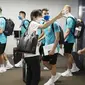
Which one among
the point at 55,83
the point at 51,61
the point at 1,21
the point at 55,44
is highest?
the point at 1,21

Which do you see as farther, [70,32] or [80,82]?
[70,32]

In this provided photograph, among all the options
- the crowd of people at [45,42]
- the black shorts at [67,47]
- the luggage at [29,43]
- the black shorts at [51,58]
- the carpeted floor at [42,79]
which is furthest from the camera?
the black shorts at [67,47]

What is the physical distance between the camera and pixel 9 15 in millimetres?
8453

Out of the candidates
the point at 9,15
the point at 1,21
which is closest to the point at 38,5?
the point at 9,15

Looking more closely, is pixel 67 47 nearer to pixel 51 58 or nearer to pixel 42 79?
pixel 42 79

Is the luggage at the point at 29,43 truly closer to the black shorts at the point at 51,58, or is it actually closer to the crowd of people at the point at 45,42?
the crowd of people at the point at 45,42

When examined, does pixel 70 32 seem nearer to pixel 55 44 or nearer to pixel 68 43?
pixel 68 43

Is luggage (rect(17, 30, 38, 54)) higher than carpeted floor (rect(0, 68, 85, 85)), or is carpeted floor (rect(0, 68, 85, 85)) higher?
luggage (rect(17, 30, 38, 54))

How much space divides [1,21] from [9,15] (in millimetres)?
3110

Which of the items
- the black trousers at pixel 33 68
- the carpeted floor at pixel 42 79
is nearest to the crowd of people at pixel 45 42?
the black trousers at pixel 33 68

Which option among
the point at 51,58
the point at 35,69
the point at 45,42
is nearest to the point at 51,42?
the point at 45,42

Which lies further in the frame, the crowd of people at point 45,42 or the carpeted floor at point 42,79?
the carpeted floor at point 42,79

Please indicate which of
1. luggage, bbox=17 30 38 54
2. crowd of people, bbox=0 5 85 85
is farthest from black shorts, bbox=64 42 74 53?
luggage, bbox=17 30 38 54

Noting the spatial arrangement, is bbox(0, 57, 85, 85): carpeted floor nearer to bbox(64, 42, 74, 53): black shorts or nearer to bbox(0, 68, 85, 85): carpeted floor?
bbox(0, 68, 85, 85): carpeted floor
